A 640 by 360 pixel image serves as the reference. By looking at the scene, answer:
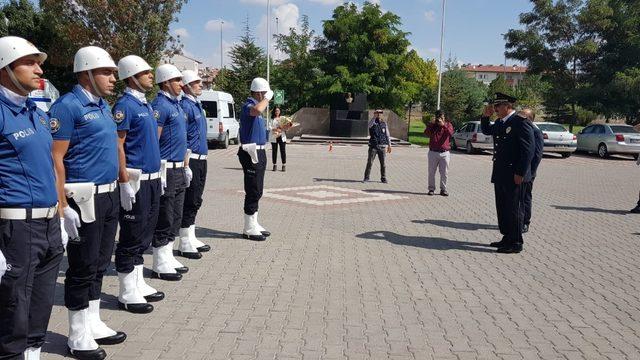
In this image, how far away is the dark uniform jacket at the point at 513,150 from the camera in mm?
7102

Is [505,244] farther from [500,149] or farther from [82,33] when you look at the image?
[82,33]

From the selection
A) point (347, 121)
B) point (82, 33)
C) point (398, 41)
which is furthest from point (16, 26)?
point (398, 41)

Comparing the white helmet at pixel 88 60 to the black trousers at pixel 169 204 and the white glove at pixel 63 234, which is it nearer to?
the white glove at pixel 63 234

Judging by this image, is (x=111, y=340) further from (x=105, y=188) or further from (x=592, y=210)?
(x=592, y=210)

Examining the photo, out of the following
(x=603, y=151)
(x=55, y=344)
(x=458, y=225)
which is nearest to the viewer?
(x=55, y=344)

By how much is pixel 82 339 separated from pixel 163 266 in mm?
1891

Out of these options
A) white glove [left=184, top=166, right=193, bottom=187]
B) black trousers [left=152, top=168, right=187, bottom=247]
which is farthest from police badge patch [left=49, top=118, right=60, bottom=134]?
white glove [left=184, top=166, right=193, bottom=187]

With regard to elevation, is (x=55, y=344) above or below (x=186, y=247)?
below

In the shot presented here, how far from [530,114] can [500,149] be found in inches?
31.3

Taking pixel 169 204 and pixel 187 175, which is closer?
pixel 169 204

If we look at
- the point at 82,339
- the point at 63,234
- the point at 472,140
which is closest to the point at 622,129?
the point at 472,140

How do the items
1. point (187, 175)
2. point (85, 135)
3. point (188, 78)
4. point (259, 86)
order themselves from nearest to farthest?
point (85, 135), point (187, 175), point (188, 78), point (259, 86)

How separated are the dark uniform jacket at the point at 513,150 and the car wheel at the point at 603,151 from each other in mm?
19851

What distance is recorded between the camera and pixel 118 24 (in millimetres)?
24234
